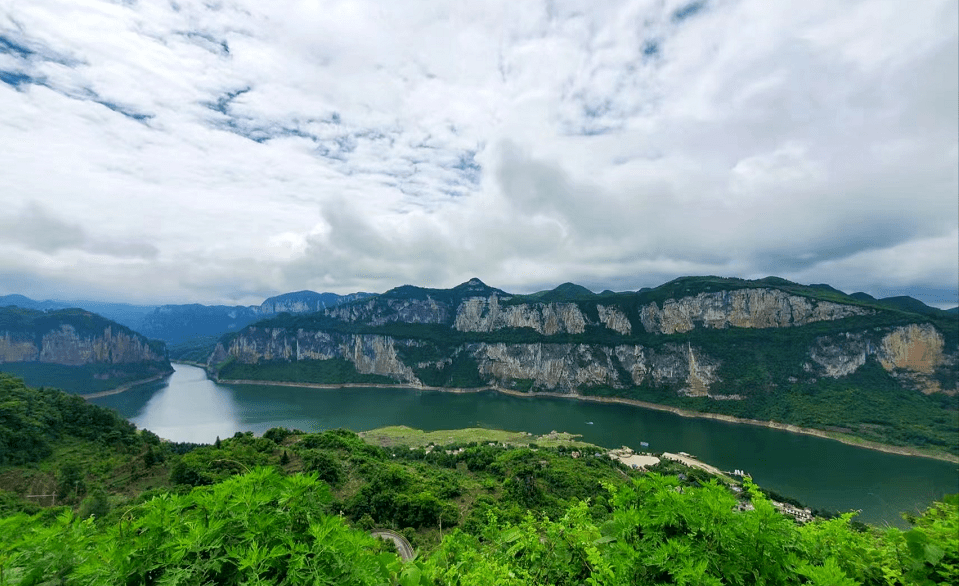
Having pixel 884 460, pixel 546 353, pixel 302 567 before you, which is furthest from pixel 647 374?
pixel 302 567

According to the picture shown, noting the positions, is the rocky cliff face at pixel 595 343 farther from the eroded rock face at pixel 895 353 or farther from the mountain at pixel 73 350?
the mountain at pixel 73 350

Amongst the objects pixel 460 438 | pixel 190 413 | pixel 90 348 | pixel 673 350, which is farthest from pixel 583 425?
pixel 90 348

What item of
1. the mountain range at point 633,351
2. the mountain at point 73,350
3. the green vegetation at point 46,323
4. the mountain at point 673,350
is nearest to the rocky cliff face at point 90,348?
the mountain at point 73,350

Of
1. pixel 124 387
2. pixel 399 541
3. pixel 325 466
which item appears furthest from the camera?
pixel 124 387

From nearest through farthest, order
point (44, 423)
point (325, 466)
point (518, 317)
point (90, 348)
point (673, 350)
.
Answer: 1. point (325, 466)
2. point (44, 423)
3. point (673, 350)
4. point (90, 348)
5. point (518, 317)

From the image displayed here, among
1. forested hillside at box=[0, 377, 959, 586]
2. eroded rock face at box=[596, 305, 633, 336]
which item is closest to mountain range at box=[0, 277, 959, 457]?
eroded rock face at box=[596, 305, 633, 336]

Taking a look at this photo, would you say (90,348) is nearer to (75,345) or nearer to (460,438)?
(75,345)
